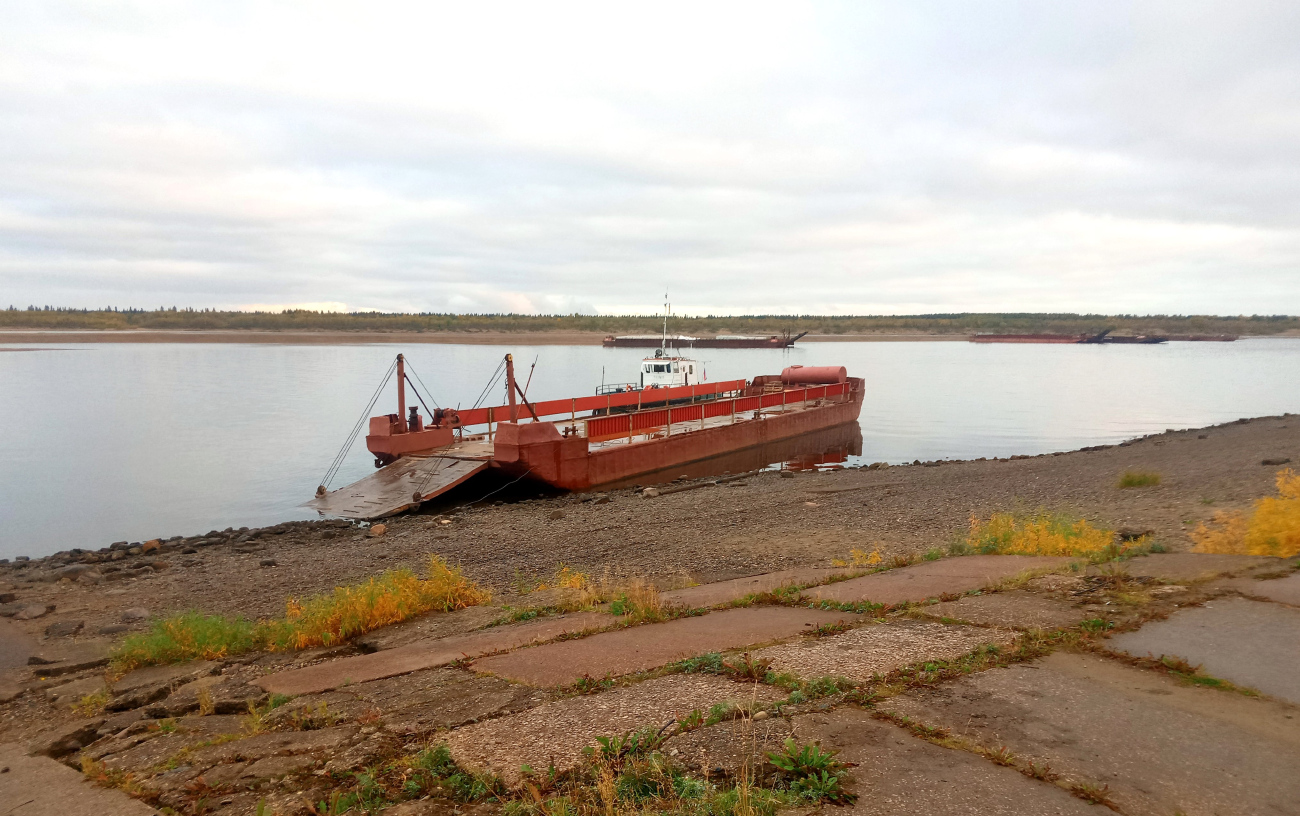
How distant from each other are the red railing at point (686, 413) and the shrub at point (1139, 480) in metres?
11.8

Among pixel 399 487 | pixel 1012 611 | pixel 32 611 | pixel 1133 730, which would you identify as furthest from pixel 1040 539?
pixel 399 487

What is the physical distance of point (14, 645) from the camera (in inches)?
322

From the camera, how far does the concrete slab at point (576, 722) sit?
3.58m

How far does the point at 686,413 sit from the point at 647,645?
1966cm

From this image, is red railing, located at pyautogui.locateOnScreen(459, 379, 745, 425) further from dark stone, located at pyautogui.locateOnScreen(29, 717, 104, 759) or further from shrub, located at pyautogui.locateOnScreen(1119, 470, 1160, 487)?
dark stone, located at pyautogui.locateOnScreen(29, 717, 104, 759)

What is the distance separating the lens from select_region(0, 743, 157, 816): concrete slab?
3.76 m

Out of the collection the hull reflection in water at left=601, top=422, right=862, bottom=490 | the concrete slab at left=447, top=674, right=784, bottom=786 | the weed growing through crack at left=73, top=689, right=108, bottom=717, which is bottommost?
the hull reflection in water at left=601, top=422, right=862, bottom=490

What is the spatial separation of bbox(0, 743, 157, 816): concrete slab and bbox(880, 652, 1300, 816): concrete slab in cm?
391

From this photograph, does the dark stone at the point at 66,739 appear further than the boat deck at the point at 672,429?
No

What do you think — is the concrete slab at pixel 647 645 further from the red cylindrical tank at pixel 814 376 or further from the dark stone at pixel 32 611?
the red cylindrical tank at pixel 814 376

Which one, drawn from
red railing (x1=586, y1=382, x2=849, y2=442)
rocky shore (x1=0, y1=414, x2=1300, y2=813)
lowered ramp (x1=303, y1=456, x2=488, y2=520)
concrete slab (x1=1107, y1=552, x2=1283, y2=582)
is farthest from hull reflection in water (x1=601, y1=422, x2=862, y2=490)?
concrete slab (x1=1107, y1=552, x2=1283, y2=582)

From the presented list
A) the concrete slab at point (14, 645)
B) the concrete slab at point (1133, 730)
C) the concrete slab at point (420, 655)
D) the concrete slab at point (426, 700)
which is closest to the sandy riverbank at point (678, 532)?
the concrete slab at point (14, 645)

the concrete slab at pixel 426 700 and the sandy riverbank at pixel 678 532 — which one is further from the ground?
the concrete slab at pixel 426 700

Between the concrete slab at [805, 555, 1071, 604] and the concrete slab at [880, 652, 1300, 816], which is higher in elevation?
the concrete slab at [880, 652, 1300, 816]
